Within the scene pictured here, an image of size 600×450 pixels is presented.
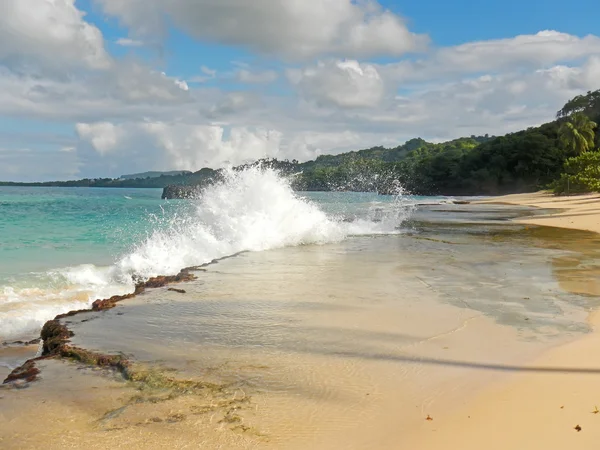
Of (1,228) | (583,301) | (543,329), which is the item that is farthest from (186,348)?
(1,228)

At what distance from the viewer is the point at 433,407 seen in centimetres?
469

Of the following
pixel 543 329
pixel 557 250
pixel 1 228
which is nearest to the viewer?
pixel 543 329

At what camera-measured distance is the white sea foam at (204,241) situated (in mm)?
10404

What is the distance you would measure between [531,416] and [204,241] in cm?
1264

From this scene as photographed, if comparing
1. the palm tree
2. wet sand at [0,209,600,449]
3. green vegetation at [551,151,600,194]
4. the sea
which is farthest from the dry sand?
the palm tree

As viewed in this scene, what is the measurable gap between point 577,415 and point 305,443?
7.28 ft

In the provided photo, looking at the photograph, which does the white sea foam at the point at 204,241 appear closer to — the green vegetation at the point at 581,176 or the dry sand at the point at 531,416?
the dry sand at the point at 531,416

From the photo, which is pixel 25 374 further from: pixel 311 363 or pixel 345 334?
pixel 345 334

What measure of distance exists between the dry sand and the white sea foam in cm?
682

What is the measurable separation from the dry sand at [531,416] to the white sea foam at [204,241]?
22.4 feet

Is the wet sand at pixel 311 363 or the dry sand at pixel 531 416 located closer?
the dry sand at pixel 531 416

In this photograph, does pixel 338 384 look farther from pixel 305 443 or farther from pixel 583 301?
pixel 583 301

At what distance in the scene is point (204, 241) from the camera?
1612cm

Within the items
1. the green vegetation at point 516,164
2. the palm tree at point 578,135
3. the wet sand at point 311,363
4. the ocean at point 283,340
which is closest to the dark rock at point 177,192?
the green vegetation at point 516,164
